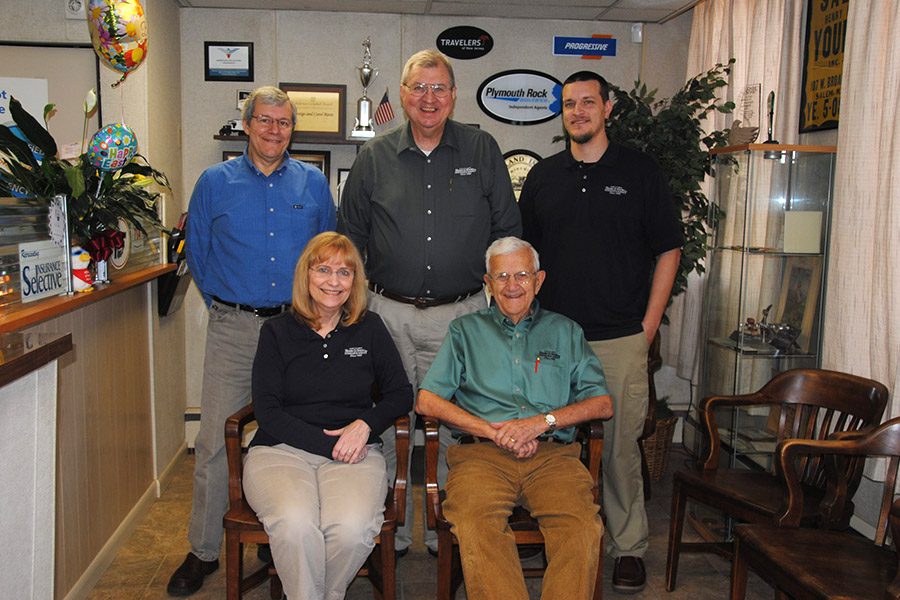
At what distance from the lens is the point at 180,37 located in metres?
4.54

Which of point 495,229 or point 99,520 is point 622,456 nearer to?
point 495,229

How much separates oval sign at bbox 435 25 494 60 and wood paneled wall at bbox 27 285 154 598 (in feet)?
7.83

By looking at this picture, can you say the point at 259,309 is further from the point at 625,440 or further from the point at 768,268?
the point at 768,268

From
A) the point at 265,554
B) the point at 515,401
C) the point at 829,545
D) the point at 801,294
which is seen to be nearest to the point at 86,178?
the point at 265,554

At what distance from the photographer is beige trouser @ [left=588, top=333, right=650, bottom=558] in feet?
9.77

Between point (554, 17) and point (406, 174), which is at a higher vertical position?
point (554, 17)

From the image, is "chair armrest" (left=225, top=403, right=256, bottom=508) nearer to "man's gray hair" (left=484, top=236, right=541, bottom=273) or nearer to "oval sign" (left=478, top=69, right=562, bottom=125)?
"man's gray hair" (left=484, top=236, right=541, bottom=273)

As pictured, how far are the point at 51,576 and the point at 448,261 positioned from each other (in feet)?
5.56

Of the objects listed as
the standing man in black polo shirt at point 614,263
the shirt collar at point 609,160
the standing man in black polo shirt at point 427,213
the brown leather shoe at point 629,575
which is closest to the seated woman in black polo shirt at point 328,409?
the standing man in black polo shirt at point 427,213

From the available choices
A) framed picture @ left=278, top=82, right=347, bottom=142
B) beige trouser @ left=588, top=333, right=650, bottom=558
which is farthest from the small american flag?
beige trouser @ left=588, top=333, right=650, bottom=558

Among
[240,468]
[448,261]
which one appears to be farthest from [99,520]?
[448,261]

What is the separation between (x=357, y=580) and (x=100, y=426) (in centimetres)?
121

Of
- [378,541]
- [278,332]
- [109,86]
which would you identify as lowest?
[378,541]

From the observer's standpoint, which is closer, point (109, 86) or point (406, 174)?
point (406, 174)
